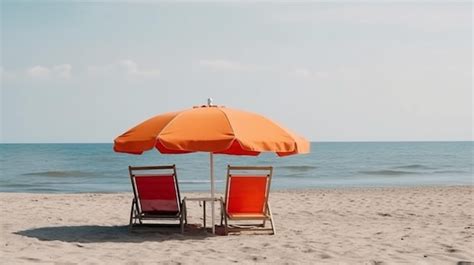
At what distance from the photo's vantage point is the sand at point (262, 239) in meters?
6.43

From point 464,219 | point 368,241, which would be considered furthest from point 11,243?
point 464,219

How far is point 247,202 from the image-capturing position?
8.09 meters

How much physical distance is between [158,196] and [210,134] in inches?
50.9

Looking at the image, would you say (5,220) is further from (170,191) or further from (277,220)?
(277,220)

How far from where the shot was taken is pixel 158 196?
8086 mm

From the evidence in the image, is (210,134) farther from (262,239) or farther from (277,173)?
(277,173)

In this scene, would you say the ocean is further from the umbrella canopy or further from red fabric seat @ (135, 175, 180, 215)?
the umbrella canopy

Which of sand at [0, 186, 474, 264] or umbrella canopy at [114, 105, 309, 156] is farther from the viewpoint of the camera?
umbrella canopy at [114, 105, 309, 156]

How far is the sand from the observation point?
6430 mm

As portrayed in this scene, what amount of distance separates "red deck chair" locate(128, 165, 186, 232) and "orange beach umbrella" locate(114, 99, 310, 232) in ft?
1.63

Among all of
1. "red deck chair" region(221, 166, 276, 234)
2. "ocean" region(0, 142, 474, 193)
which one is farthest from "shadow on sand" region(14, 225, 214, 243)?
"ocean" region(0, 142, 474, 193)

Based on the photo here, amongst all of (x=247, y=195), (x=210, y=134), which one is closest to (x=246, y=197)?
(x=247, y=195)

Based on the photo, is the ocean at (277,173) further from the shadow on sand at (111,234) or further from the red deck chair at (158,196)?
the red deck chair at (158,196)

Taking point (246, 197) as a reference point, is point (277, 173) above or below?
below
